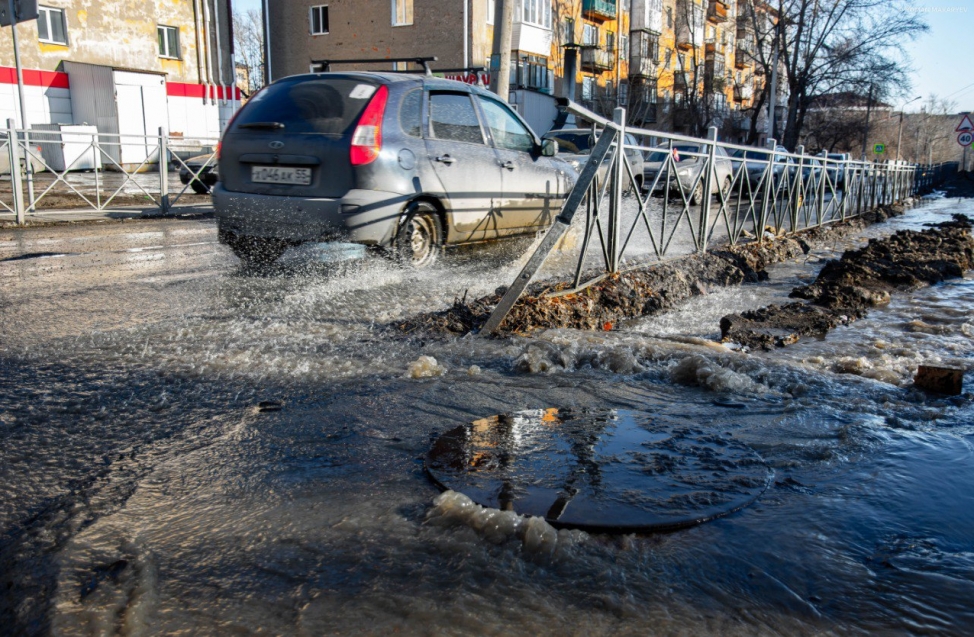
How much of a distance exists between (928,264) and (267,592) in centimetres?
872

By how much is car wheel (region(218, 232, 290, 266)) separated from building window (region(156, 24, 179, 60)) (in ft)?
87.0

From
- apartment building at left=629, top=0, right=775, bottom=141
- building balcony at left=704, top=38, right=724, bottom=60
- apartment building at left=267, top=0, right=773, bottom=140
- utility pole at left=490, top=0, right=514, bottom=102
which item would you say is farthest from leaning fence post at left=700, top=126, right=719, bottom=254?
building balcony at left=704, top=38, right=724, bottom=60

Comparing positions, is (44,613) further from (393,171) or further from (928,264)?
(928,264)

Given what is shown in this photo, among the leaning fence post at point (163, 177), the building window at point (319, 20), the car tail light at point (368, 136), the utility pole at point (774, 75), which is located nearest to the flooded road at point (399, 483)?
the car tail light at point (368, 136)

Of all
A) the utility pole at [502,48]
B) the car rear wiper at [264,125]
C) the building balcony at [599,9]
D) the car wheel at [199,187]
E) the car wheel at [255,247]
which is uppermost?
the building balcony at [599,9]

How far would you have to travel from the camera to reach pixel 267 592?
1863mm

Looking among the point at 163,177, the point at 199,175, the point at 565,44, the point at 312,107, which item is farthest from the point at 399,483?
the point at 565,44

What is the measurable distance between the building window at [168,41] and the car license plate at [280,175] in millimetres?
27167

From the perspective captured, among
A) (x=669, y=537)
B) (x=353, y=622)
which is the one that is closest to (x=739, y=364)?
(x=669, y=537)

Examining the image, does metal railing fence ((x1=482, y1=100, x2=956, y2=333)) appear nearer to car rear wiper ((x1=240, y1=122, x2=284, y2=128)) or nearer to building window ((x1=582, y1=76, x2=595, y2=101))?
car rear wiper ((x1=240, y1=122, x2=284, y2=128))

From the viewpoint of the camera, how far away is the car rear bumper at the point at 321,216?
5559 mm

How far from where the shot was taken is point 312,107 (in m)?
5.80

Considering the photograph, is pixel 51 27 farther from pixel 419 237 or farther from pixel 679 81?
pixel 679 81

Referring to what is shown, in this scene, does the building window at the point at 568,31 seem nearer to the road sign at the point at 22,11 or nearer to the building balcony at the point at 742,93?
the building balcony at the point at 742,93
